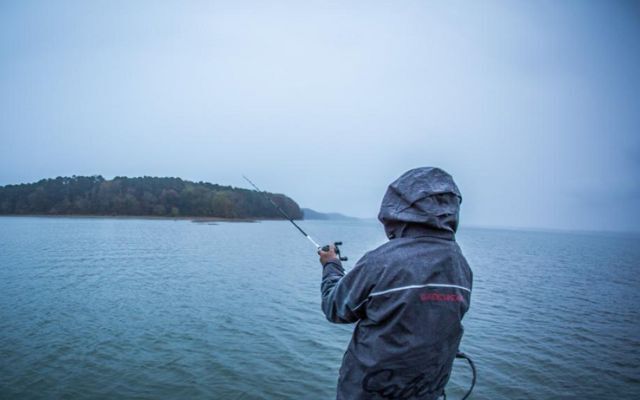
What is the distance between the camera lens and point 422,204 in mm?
2219

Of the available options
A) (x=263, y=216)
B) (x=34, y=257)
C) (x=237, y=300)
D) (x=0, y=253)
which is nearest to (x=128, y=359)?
(x=237, y=300)

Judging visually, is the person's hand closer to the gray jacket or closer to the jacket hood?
the gray jacket

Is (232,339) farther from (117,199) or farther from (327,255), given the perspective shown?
(117,199)

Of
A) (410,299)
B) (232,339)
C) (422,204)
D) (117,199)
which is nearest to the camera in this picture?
(410,299)

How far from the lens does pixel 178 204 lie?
11325 centimetres

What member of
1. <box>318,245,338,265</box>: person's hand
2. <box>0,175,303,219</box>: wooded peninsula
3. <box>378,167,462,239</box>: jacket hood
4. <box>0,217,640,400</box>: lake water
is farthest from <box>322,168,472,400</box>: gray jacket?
<box>0,175,303,219</box>: wooded peninsula

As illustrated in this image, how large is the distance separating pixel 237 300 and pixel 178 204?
109500mm

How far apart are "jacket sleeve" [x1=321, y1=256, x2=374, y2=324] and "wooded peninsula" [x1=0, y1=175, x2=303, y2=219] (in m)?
89.6

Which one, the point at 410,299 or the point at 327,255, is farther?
the point at 327,255

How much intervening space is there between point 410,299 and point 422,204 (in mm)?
598

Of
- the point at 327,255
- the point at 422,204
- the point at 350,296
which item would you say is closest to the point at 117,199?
the point at 327,255

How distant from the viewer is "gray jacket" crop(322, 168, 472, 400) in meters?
2.07

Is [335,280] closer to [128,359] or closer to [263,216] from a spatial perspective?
[128,359]

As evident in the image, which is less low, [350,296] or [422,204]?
[422,204]
